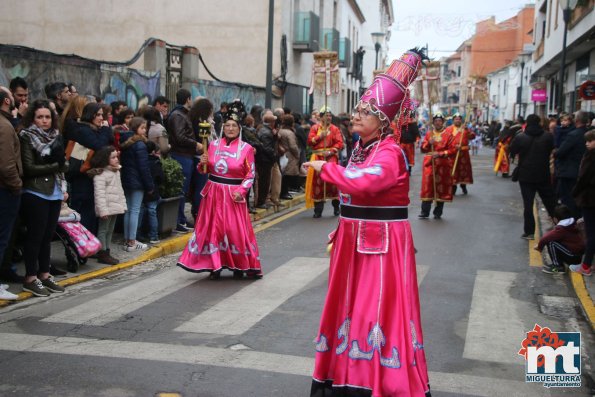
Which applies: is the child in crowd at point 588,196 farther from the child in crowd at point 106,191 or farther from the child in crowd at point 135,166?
the child in crowd at point 106,191

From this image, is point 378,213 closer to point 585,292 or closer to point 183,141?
point 585,292

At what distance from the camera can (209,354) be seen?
5.61 metres

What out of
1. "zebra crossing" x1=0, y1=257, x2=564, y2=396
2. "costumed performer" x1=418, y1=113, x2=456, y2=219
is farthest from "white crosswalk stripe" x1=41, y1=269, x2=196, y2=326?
"costumed performer" x1=418, y1=113, x2=456, y2=219

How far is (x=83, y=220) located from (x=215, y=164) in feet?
6.99

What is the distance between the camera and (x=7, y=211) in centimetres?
712

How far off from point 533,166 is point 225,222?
17.7ft

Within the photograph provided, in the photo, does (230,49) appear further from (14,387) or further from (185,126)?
(14,387)

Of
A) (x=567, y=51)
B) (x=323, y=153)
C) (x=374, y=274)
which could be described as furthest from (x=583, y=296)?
(x=567, y=51)

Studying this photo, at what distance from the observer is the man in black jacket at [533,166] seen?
448 inches

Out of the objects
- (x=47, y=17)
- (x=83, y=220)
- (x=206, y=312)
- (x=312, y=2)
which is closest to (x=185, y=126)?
(x=83, y=220)

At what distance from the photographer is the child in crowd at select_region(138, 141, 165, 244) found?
33.4ft

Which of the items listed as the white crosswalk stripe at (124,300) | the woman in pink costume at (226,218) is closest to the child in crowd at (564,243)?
the woman in pink costume at (226,218)

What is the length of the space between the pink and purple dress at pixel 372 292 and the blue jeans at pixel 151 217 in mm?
6054

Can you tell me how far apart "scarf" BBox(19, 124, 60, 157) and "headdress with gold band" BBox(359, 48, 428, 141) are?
4.01 meters
